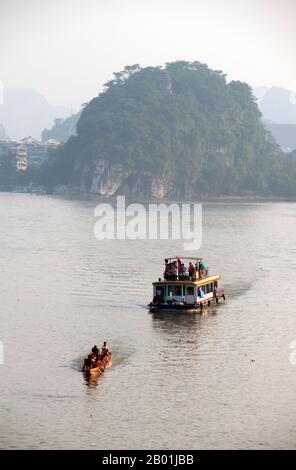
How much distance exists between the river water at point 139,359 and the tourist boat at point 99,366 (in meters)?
0.31

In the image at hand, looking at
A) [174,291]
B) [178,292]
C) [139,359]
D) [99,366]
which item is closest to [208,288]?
[178,292]

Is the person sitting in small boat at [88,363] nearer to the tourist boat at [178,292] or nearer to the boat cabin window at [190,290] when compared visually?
the tourist boat at [178,292]

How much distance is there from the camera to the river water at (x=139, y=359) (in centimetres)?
2809

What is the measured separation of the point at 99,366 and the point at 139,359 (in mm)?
2603

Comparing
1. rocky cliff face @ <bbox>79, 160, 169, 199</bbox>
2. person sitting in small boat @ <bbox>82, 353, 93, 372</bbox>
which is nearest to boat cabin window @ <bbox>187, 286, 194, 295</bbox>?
person sitting in small boat @ <bbox>82, 353, 93, 372</bbox>

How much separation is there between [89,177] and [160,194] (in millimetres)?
14682

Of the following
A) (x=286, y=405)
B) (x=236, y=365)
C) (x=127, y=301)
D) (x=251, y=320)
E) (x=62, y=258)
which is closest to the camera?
(x=286, y=405)

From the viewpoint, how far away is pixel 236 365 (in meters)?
35.1

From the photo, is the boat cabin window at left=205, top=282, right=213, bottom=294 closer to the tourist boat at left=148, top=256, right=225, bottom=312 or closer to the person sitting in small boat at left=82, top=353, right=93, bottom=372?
the tourist boat at left=148, top=256, right=225, bottom=312

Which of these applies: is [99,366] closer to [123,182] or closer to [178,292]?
[178,292]

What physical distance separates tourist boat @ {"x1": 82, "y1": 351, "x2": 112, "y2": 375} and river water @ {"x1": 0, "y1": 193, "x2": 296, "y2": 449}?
31 cm
